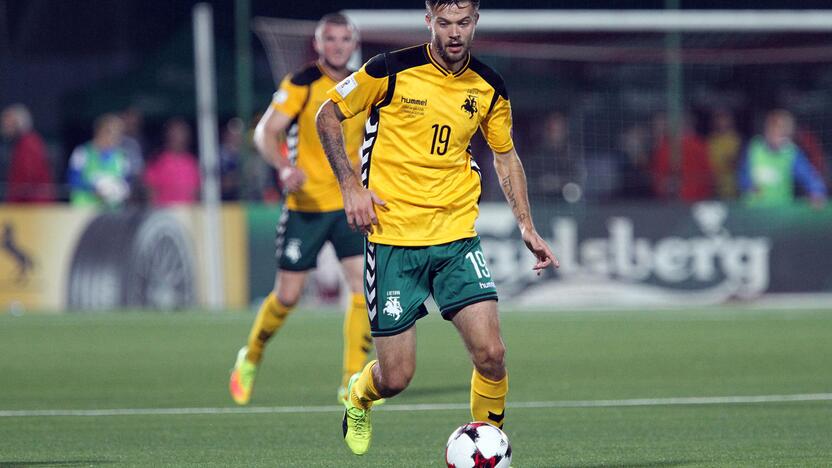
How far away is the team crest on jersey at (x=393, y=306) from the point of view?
6.90m

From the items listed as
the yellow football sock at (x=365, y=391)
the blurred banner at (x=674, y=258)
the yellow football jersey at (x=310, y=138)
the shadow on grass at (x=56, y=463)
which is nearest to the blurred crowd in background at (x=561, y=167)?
the blurred banner at (x=674, y=258)

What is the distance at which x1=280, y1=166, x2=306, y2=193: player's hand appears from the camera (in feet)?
31.8

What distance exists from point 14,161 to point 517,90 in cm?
708

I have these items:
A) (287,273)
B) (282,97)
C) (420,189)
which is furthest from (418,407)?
(420,189)

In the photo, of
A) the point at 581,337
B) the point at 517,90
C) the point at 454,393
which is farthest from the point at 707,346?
the point at 517,90

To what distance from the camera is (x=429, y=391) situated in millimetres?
10305

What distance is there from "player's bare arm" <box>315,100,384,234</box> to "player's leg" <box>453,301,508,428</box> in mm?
600

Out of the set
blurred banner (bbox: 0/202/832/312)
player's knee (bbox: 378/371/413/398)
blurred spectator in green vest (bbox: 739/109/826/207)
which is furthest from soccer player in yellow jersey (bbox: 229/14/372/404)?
blurred spectator in green vest (bbox: 739/109/826/207)

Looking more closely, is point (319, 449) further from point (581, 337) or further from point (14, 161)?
point (14, 161)

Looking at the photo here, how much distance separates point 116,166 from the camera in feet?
61.5

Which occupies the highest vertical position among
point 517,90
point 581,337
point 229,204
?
point 517,90

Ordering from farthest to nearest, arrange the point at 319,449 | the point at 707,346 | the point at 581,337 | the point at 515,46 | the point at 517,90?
the point at 517,90, the point at 515,46, the point at 581,337, the point at 707,346, the point at 319,449

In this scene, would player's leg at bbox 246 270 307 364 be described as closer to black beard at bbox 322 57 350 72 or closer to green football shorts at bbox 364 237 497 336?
black beard at bbox 322 57 350 72

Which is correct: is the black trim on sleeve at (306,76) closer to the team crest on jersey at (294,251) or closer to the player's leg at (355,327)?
the team crest on jersey at (294,251)
